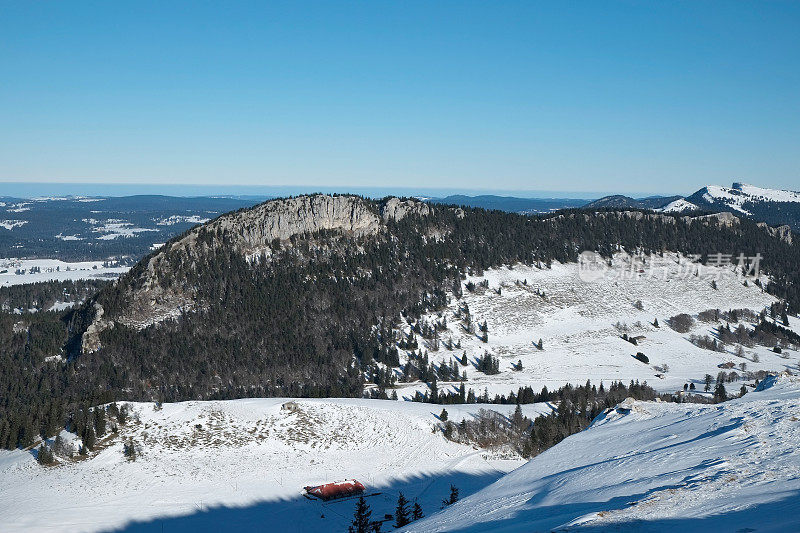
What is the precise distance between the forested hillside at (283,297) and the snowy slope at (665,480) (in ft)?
167

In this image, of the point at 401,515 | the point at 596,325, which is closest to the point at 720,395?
the point at 596,325

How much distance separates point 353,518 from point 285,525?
217 inches

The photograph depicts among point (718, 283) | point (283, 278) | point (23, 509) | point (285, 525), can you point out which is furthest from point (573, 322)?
point (23, 509)

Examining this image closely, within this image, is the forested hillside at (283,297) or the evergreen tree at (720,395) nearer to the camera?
the evergreen tree at (720,395)

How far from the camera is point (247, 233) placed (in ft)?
455

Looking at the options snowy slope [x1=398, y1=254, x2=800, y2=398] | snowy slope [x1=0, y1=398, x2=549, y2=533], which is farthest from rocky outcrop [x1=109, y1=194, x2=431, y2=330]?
snowy slope [x1=0, y1=398, x2=549, y2=533]

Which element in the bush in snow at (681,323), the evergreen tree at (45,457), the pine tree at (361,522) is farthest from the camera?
the bush in snow at (681,323)

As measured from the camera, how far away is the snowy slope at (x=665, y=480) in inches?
623

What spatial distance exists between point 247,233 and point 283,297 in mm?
27021

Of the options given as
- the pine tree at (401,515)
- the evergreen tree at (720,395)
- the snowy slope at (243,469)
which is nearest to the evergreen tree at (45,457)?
the snowy slope at (243,469)

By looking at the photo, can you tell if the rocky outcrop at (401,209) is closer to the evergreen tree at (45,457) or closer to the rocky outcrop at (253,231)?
the rocky outcrop at (253,231)

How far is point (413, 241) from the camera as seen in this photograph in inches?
5817

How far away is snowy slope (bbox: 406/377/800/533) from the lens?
15.8m

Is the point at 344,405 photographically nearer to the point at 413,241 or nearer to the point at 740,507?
the point at 740,507
